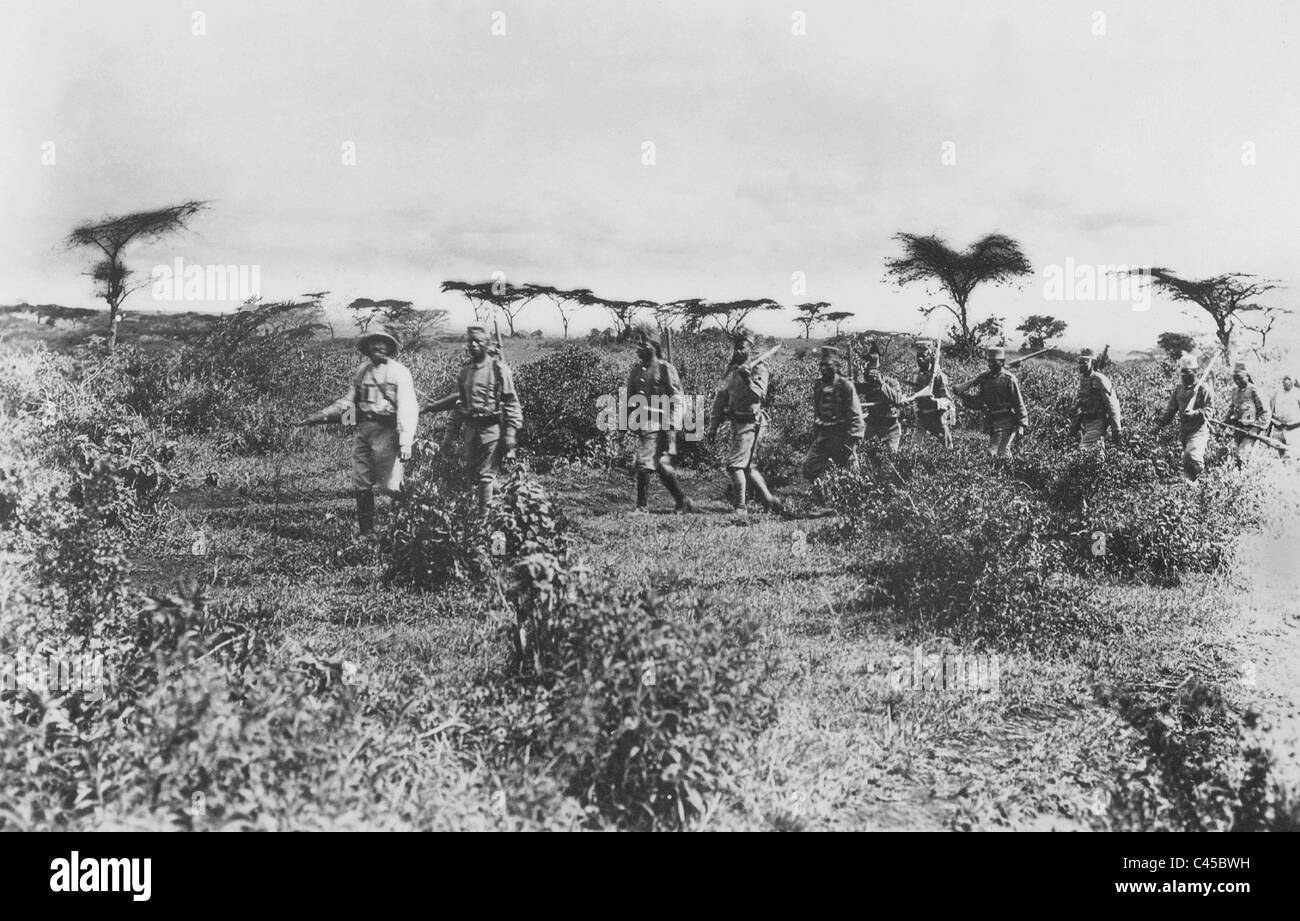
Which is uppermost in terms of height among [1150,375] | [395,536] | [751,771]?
[1150,375]

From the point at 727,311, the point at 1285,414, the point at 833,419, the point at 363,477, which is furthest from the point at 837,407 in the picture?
the point at 1285,414

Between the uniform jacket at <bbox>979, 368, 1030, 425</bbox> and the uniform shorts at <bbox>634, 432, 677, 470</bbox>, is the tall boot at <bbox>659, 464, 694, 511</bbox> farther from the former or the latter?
the uniform jacket at <bbox>979, 368, 1030, 425</bbox>

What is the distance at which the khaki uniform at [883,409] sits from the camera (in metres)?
5.87

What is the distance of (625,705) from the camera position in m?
4.03

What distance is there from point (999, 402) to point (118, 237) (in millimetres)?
5622

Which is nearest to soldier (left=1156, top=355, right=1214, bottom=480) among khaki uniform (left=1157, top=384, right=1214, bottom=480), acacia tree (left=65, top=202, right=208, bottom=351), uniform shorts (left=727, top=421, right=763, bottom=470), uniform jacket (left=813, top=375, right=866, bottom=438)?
khaki uniform (left=1157, top=384, right=1214, bottom=480)

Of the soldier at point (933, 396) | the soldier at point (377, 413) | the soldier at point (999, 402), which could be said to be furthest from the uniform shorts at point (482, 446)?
the soldier at point (999, 402)

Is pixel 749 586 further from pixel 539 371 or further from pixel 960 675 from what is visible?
pixel 539 371

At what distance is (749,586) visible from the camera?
512 cm

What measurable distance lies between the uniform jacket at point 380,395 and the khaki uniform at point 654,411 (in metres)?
1.29

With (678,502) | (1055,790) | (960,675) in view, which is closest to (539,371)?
(678,502)

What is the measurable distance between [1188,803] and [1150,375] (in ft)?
10.2

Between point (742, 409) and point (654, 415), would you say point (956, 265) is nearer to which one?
point (742, 409)

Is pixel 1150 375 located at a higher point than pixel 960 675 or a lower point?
higher
